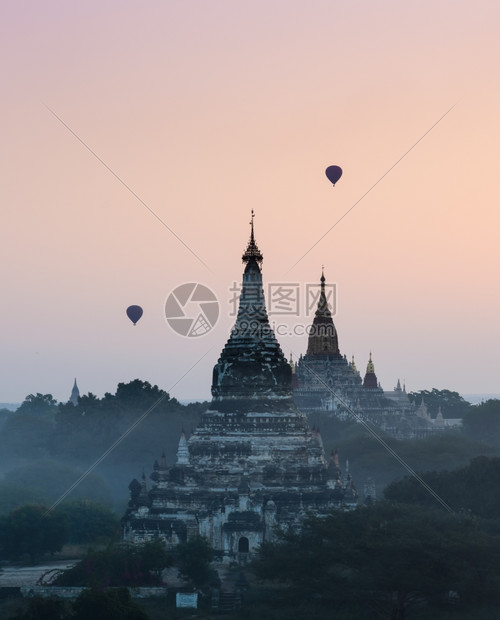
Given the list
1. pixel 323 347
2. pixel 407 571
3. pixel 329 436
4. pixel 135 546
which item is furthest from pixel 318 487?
pixel 323 347

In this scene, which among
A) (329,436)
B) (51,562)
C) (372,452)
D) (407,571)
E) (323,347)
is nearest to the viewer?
(407,571)

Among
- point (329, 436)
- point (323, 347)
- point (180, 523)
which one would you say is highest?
point (323, 347)

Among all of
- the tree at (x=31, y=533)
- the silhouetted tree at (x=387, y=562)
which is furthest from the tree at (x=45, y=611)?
the tree at (x=31, y=533)

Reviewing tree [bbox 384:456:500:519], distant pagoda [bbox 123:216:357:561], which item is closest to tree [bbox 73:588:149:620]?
distant pagoda [bbox 123:216:357:561]

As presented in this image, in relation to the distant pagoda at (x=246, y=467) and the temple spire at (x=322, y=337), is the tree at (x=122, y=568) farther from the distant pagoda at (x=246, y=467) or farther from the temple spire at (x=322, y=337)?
the temple spire at (x=322, y=337)

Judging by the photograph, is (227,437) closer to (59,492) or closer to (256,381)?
(256,381)
